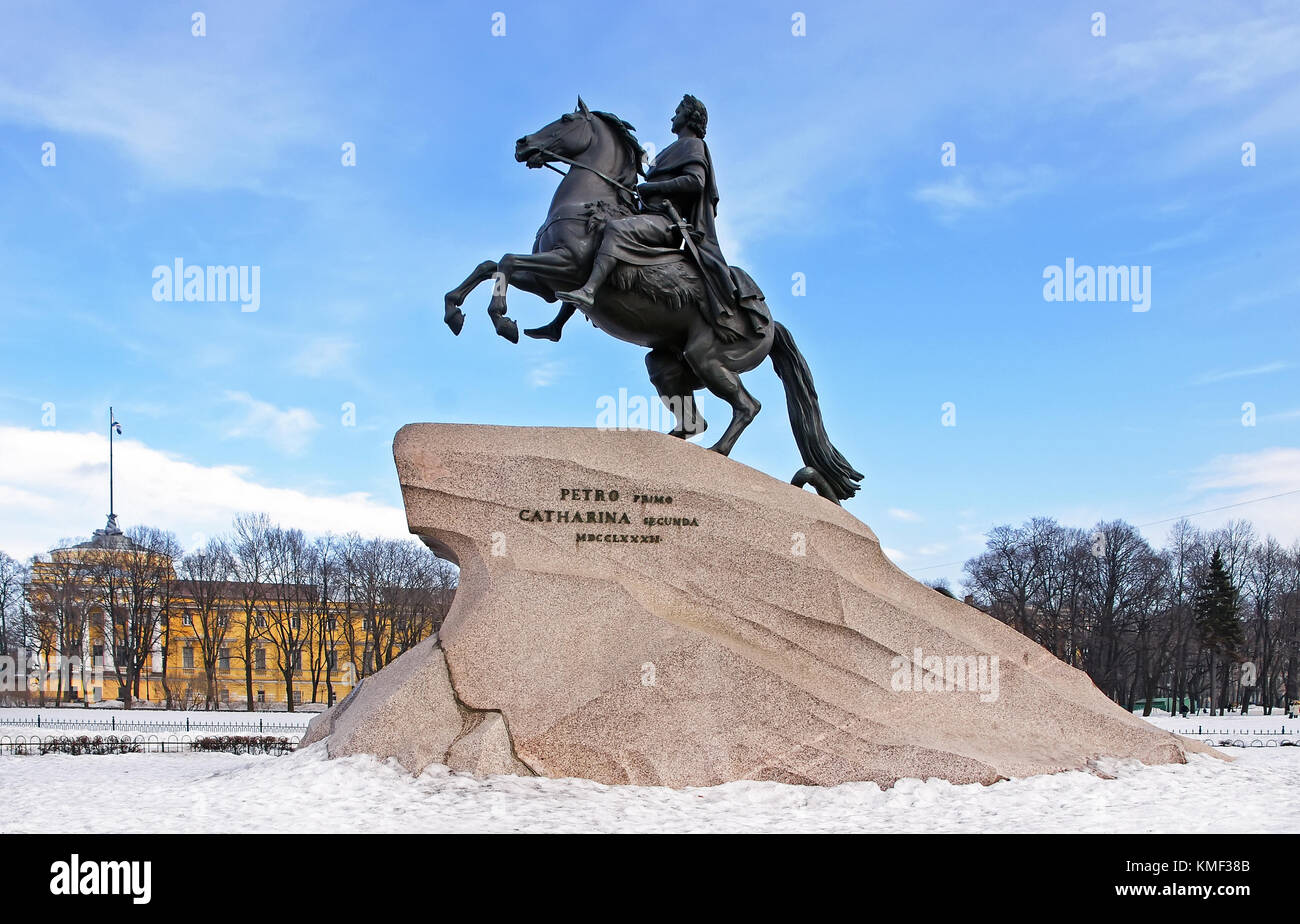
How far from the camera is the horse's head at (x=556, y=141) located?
1000cm

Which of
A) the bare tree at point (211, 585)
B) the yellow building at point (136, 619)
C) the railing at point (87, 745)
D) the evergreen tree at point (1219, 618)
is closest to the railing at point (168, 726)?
the railing at point (87, 745)

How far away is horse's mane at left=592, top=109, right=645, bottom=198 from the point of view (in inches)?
405

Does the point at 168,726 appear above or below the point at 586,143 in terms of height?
below

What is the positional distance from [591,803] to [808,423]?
498cm

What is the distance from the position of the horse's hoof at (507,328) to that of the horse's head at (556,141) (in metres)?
1.69

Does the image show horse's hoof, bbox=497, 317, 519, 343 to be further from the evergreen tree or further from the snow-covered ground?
the evergreen tree

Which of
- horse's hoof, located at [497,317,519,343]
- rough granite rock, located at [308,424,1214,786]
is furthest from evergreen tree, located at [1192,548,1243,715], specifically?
horse's hoof, located at [497,317,519,343]

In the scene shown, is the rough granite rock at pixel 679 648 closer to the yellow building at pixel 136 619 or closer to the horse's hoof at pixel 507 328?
the horse's hoof at pixel 507 328

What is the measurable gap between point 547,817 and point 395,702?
1.74 metres

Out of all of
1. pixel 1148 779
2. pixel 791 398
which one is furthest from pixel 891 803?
pixel 791 398

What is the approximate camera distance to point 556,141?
32.9 feet

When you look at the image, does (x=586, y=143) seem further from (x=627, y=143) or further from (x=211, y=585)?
(x=211, y=585)

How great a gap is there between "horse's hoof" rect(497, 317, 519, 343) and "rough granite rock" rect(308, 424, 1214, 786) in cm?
109

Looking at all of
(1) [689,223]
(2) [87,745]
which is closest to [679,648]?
(1) [689,223]
